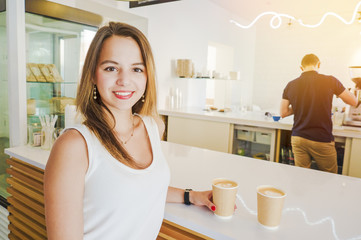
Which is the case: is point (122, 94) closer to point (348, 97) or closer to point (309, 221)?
point (309, 221)

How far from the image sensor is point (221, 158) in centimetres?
171

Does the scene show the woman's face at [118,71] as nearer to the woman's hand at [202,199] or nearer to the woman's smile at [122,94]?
the woman's smile at [122,94]

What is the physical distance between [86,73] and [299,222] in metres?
0.83

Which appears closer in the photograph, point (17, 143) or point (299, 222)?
point (299, 222)

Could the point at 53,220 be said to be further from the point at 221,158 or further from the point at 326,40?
the point at 326,40

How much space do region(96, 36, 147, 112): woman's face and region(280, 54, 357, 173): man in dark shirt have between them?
2028 millimetres

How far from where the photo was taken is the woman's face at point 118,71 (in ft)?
2.89

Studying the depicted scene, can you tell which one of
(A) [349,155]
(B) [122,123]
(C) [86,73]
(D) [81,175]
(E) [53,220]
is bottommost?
(A) [349,155]

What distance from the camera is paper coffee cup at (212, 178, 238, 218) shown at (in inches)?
35.7

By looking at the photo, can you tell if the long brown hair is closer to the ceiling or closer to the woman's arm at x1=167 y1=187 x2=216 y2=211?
the woman's arm at x1=167 y1=187 x2=216 y2=211

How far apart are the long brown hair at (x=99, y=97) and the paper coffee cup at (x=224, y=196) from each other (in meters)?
0.27

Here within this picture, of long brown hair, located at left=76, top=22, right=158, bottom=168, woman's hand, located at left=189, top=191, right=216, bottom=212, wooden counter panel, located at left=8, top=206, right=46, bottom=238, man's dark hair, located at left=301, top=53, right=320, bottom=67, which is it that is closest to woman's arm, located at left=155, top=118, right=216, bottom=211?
woman's hand, located at left=189, top=191, right=216, bottom=212

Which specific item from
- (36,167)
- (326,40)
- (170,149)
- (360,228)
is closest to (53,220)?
(360,228)

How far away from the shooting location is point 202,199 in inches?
40.2
